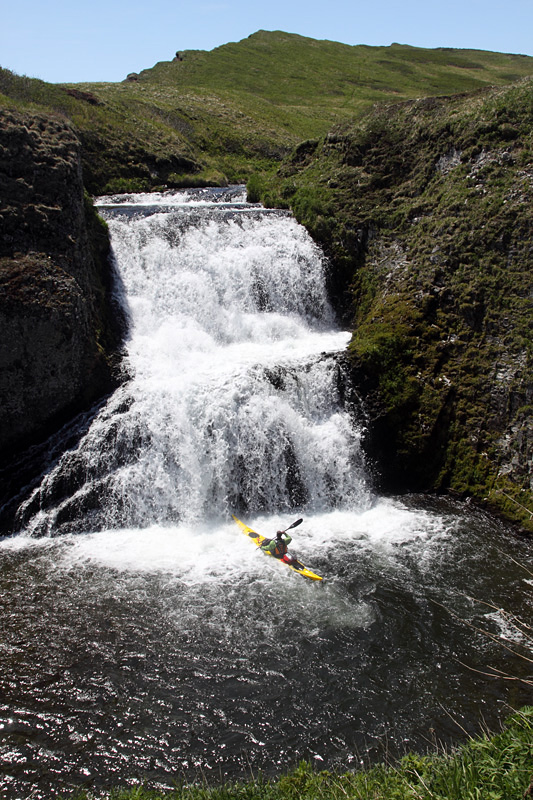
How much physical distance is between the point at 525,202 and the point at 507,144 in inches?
118

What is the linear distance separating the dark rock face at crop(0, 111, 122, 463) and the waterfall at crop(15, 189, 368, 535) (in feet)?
4.07

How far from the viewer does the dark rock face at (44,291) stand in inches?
534

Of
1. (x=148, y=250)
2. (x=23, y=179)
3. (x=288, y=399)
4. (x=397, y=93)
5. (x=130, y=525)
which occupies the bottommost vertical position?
(x=130, y=525)

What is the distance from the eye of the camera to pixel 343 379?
15367mm

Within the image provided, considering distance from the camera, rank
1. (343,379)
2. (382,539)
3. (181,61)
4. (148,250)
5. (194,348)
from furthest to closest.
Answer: (181,61), (148,250), (194,348), (343,379), (382,539)

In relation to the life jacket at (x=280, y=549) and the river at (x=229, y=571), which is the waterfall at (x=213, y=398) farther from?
the life jacket at (x=280, y=549)

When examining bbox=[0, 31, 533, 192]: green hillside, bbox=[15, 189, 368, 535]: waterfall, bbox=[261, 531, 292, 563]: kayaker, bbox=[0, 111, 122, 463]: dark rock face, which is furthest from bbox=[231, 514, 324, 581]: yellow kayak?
bbox=[0, 31, 533, 192]: green hillside

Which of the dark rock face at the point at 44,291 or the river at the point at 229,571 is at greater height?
the dark rock face at the point at 44,291

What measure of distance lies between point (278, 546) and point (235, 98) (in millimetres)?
50333

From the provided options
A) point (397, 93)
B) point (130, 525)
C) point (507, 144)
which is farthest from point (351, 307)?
point (397, 93)

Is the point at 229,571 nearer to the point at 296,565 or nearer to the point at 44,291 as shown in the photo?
the point at 296,565

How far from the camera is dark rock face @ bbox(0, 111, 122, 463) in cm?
1357

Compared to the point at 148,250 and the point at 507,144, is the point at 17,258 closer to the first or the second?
the point at 148,250

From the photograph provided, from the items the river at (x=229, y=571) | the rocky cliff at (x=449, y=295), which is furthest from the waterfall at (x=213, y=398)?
the rocky cliff at (x=449, y=295)
